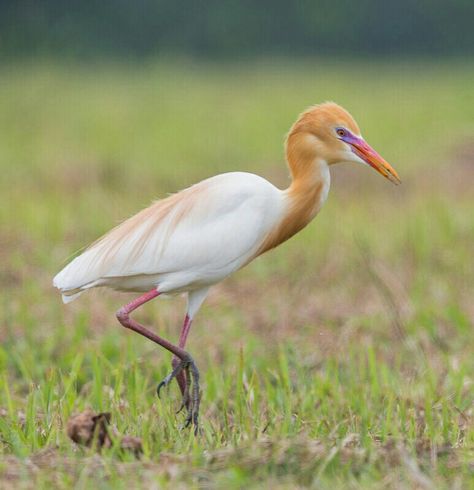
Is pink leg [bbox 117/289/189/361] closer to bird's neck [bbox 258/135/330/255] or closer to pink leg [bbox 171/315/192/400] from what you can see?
pink leg [bbox 171/315/192/400]

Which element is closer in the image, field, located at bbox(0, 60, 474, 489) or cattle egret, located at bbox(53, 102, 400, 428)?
field, located at bbox(0, 60, 474, 489)

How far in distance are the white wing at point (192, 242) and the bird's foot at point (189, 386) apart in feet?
0.89

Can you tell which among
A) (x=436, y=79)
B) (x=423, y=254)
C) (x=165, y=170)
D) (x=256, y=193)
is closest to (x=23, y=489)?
(x=256, y=193)

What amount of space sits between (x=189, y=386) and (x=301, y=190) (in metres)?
0.80

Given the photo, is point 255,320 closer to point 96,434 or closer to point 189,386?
point 189,386

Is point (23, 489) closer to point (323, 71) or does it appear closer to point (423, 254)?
point (423, 254)

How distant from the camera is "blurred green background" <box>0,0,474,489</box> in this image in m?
3.65

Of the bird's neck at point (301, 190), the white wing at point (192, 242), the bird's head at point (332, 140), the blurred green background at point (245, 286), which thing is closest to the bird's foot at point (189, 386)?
the blurred green background at point (245, 286)

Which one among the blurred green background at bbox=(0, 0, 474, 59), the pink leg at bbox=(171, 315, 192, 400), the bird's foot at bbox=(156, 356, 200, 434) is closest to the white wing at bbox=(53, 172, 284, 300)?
the pink leg at bbox=(171, 315, 192, 400)

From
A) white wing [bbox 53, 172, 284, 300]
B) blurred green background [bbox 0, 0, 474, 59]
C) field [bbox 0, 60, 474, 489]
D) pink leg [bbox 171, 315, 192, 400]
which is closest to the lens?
field [bbox 0, 60, 474, 489]

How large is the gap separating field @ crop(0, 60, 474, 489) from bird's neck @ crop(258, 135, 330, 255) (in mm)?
605

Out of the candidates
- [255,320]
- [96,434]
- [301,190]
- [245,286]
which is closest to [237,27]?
[245,286]

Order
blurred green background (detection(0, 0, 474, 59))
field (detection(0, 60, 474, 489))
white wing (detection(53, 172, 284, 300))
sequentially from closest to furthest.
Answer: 1. field (detection(0, 60, 474, 489))
2. white wing (detection(53, 172, 284, 300))
3. blurred green background (detection(0, 0, 474, 59))

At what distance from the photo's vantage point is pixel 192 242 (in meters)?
4.13
